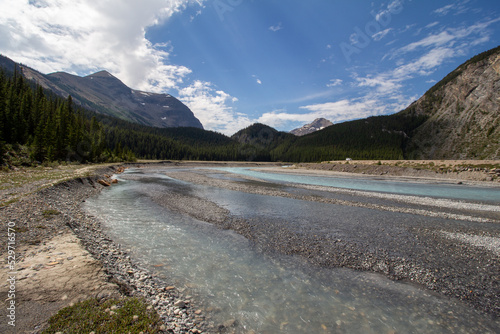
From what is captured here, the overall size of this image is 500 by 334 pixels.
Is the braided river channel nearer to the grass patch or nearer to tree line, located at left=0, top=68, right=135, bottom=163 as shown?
the grass patch

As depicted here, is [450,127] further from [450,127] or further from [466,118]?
[466,118]

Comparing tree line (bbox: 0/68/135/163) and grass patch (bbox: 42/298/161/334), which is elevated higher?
tree line (bbox: 0/68/135/163)

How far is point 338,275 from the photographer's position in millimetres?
8805

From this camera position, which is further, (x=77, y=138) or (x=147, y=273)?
(x=77, y=138)

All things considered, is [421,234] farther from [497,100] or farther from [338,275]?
[497,100]

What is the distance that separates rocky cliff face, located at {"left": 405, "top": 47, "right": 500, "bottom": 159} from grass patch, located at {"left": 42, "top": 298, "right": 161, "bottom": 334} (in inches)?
5759

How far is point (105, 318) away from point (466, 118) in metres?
198

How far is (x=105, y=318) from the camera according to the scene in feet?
16.5

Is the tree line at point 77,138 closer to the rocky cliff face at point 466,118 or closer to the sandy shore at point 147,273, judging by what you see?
the rocky cliff face at point 466,118

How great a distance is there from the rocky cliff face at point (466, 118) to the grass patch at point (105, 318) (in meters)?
146

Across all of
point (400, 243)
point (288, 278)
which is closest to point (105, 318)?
point (288, 278)

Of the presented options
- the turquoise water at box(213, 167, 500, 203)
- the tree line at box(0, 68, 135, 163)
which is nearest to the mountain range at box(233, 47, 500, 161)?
the turquoise water at box(213, 167, 500, 203)

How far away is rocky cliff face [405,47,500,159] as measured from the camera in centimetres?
11444

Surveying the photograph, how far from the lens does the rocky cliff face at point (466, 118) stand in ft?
375
